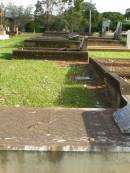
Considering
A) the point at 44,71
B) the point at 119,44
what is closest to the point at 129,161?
the point at 44,71

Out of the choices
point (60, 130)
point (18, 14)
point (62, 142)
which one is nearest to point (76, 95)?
point (60, 130)

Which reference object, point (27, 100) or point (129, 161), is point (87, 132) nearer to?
point (129, 161)

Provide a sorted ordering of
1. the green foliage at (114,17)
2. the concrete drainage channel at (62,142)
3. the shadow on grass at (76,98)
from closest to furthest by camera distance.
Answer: the concrete drainage channel at (62,142), the shadow on grass at (76,98), the green foliage at (114,17)

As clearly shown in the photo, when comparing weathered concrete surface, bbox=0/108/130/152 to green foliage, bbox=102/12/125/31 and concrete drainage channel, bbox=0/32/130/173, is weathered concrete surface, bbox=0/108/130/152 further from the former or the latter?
green foliage, bbox=102/12/125/31

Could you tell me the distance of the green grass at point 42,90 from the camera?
8087mm

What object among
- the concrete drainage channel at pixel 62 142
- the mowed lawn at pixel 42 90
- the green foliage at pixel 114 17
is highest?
the concrete drainage channel at pixel 62 142

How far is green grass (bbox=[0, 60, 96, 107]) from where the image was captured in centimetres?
809

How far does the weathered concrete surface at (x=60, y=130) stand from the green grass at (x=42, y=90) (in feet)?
6.81

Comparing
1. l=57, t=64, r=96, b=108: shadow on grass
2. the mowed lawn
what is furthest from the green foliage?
l=57, t=64, r=96, b=108: shadow on grass

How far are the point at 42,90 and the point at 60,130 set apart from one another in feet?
15.0

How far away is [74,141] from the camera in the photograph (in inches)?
177

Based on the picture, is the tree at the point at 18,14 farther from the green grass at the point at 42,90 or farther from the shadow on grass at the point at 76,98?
the shadow on grass at the point at 76,98

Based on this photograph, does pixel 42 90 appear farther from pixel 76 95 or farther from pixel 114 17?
pixel 114 17

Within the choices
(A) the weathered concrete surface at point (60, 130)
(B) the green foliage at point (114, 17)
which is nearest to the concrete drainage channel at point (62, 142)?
(A) the weathered concrete surface at point (60, 130)
